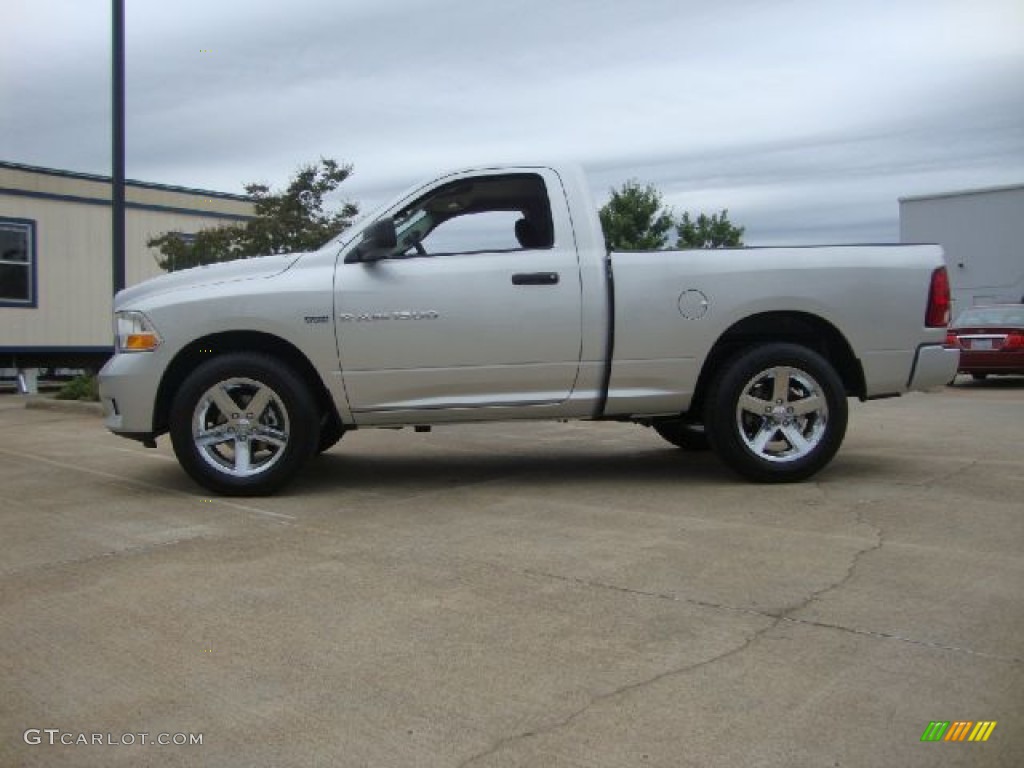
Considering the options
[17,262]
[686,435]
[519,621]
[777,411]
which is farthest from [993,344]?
[17,262]

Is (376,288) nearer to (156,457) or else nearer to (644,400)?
(644,400)

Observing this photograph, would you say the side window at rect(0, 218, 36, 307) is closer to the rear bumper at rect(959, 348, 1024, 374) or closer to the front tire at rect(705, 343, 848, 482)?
the front tire at rect(705, 343, 848, 482)

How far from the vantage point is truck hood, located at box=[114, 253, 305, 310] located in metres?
6.27

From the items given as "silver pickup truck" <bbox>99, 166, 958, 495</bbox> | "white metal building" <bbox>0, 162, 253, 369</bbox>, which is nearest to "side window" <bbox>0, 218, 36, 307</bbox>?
"white metal building" <bbox>0, 162, 253, 369</bbox>

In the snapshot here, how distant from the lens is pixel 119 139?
1266 cm

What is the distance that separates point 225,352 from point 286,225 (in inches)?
381

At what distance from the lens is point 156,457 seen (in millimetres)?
8211

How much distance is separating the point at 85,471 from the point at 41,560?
114 inches

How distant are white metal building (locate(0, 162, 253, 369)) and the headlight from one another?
12949mm

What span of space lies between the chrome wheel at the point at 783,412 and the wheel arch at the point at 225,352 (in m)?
2.56

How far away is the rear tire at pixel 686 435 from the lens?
314 inches

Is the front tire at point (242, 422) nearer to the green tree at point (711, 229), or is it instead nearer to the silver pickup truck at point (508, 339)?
the silver pickup truck at point (508, 339)

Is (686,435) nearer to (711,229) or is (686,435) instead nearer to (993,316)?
(993,316)

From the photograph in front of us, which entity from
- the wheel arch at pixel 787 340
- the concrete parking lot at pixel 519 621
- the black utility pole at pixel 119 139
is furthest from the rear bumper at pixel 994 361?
the black utility pole at pixel 119 139
